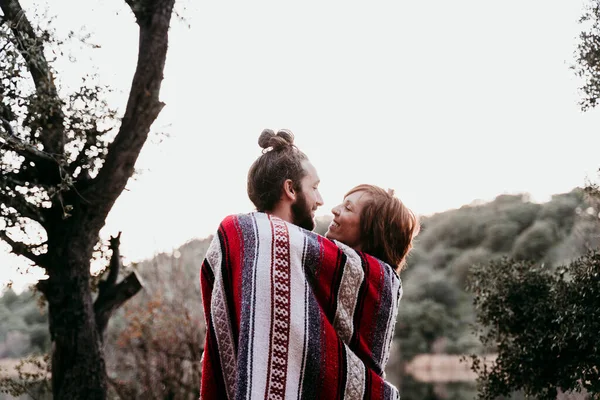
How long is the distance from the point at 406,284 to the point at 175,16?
70.3 feet

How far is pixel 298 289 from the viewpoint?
7.35ft

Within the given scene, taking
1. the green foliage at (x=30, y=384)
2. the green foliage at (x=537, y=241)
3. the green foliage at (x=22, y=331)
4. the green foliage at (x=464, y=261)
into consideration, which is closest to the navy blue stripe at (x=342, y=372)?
the green foliage at (x=30, y=384)

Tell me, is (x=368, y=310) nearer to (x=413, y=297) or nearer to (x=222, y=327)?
(x=222, y=327)

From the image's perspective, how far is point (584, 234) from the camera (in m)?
12.9

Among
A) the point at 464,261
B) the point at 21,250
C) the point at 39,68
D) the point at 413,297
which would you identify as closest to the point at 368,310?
the point at 39,68

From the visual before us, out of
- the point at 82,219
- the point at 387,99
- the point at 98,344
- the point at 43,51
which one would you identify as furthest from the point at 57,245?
the point at 387,99

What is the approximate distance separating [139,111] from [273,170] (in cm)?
337

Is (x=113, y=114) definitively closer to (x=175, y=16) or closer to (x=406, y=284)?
(x=175, y=16)

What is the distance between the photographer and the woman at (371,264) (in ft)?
7.79

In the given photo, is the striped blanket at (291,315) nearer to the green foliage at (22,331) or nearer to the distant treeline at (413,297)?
the distant treeline at (413,297)

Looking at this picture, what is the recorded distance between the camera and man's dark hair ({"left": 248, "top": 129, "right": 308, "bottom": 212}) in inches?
97.0

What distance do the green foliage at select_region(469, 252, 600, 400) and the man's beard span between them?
542 centimetres

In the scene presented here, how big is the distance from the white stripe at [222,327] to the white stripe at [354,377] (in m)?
0.36

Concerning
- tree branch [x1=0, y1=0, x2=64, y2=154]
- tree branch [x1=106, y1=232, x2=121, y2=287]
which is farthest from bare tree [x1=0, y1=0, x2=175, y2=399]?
tree branch [x1=106, y1=232, x2=121, y2=287]
